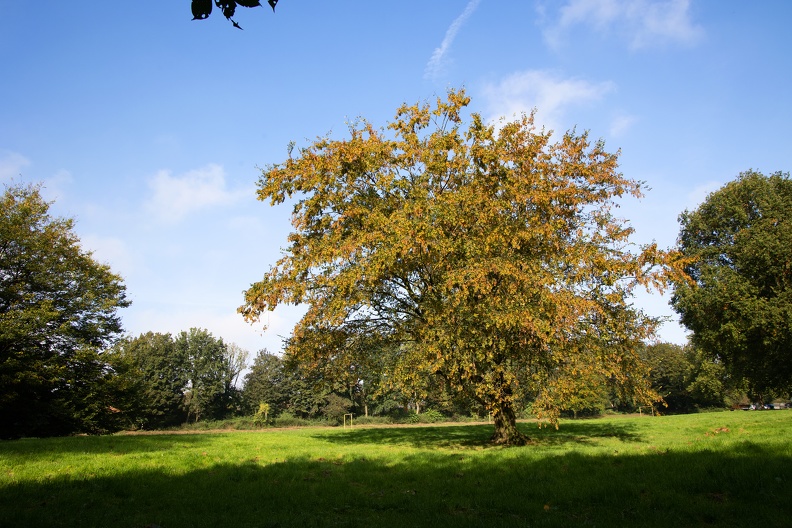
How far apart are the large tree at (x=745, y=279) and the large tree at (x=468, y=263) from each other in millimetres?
10692

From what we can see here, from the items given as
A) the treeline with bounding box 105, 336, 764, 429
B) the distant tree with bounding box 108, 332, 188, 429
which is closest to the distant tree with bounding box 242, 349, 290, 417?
the treeline with bounding box 105, 336, 764, 429

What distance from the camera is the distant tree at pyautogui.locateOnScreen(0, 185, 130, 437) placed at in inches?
1082

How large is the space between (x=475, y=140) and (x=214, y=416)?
266 ft

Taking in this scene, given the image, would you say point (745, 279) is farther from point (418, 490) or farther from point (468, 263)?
point (418, 490)

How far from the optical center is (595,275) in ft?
49.7

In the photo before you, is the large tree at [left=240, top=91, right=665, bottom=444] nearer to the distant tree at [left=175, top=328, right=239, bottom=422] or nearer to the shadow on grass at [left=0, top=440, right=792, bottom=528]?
the shadow on grass at [left=0, top=440, right=792, bottom=528]

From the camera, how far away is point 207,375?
81625 mm

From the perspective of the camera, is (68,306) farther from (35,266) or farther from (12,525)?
(12,525)

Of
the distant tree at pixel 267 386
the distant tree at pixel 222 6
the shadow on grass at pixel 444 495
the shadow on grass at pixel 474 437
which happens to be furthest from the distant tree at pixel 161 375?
the distant tree at pixel 222 6

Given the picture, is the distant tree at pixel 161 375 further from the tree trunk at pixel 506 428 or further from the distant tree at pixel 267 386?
the tree trunk at pixel 506 428

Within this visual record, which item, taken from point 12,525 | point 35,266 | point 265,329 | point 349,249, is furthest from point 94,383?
point 12,525

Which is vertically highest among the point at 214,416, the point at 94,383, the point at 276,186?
the point at 276,186

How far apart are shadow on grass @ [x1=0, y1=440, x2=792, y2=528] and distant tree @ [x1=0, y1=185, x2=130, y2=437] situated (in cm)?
2376

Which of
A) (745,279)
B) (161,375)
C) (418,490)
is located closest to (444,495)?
(418,490)
